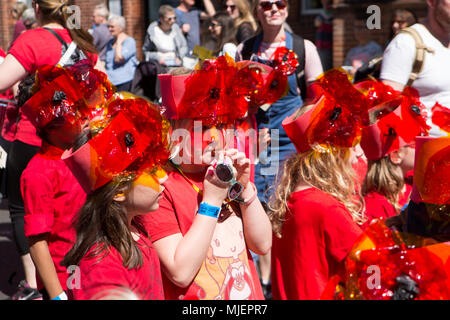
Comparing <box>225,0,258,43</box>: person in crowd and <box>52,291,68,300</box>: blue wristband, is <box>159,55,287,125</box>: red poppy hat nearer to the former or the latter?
<box>52,291,68,300</box>: blue wristband

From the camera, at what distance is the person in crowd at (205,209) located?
7.53 ft

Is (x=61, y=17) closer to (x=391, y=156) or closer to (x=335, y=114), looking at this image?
(x=335, y=114)

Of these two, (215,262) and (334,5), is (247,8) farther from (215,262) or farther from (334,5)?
(215,262)

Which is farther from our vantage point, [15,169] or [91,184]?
[15,169]

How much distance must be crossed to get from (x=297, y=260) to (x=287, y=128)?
57 cm

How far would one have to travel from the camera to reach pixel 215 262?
242 centimetres

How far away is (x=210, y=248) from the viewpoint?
2439 millimetres

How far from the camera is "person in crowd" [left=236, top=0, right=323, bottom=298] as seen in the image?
14.4ft

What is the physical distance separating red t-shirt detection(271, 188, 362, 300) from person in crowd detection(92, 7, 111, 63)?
239 inches

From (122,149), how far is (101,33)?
22.3ft

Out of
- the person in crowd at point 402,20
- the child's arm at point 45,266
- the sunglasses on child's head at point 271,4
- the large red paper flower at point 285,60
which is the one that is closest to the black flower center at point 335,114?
the child's arm at point 45,266

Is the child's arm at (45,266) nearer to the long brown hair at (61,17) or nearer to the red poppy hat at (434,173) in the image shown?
the long brown hair at (61,17)

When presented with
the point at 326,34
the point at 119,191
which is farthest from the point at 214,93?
the point at 326,34

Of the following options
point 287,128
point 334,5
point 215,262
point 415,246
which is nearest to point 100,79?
point 287,128
